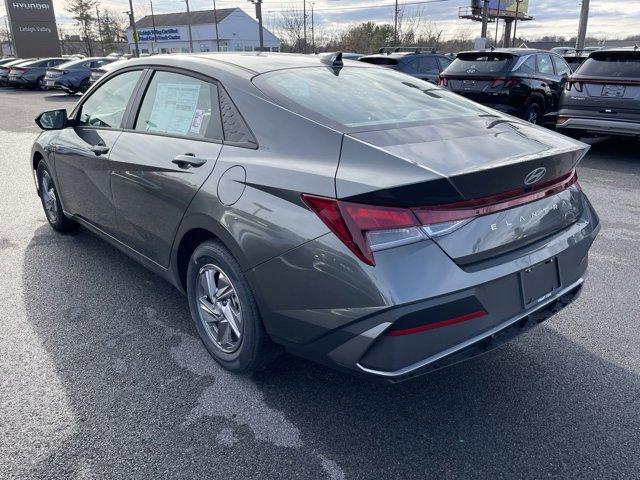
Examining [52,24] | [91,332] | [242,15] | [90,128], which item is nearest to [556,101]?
[90,128]

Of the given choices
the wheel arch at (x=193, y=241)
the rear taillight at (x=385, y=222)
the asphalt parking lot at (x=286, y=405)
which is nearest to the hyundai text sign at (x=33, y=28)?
the asphalt parking lot at (x=286, y=405)

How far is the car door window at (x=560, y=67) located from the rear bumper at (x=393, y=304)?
9589 millimetres

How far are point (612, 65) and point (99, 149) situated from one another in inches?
301

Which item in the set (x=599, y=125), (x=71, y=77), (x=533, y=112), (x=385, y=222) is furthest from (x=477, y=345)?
(x=71, y=77)

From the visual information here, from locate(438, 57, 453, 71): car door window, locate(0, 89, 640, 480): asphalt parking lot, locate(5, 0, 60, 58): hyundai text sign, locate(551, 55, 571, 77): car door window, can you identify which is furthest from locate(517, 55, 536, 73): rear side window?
locate(5, 0, 60, 58): hyundai text sign

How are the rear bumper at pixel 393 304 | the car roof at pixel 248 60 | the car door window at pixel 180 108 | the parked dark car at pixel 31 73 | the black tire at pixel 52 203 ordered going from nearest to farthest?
the rear bumper at pixel 393 304 < the car door window at pixel 180 108 < the car roof at pixel 248 60 < the black tire at pixel 52 203 < the parked dark car at pixel 31 73

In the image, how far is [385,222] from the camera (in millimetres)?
1967

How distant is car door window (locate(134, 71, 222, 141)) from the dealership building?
75.9 metres

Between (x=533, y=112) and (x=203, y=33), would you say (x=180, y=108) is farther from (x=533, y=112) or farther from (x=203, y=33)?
(x=203, y=33)

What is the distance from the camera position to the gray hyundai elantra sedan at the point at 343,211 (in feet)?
6.52

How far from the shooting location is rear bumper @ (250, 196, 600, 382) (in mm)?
1955

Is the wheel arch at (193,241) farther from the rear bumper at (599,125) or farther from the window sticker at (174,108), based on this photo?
the rear bumper at (599,125)

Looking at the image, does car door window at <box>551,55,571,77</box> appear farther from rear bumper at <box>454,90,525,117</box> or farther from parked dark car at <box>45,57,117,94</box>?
parked dark car at <box>45,57,117,94</box>

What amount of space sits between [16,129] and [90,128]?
34.3 feet
